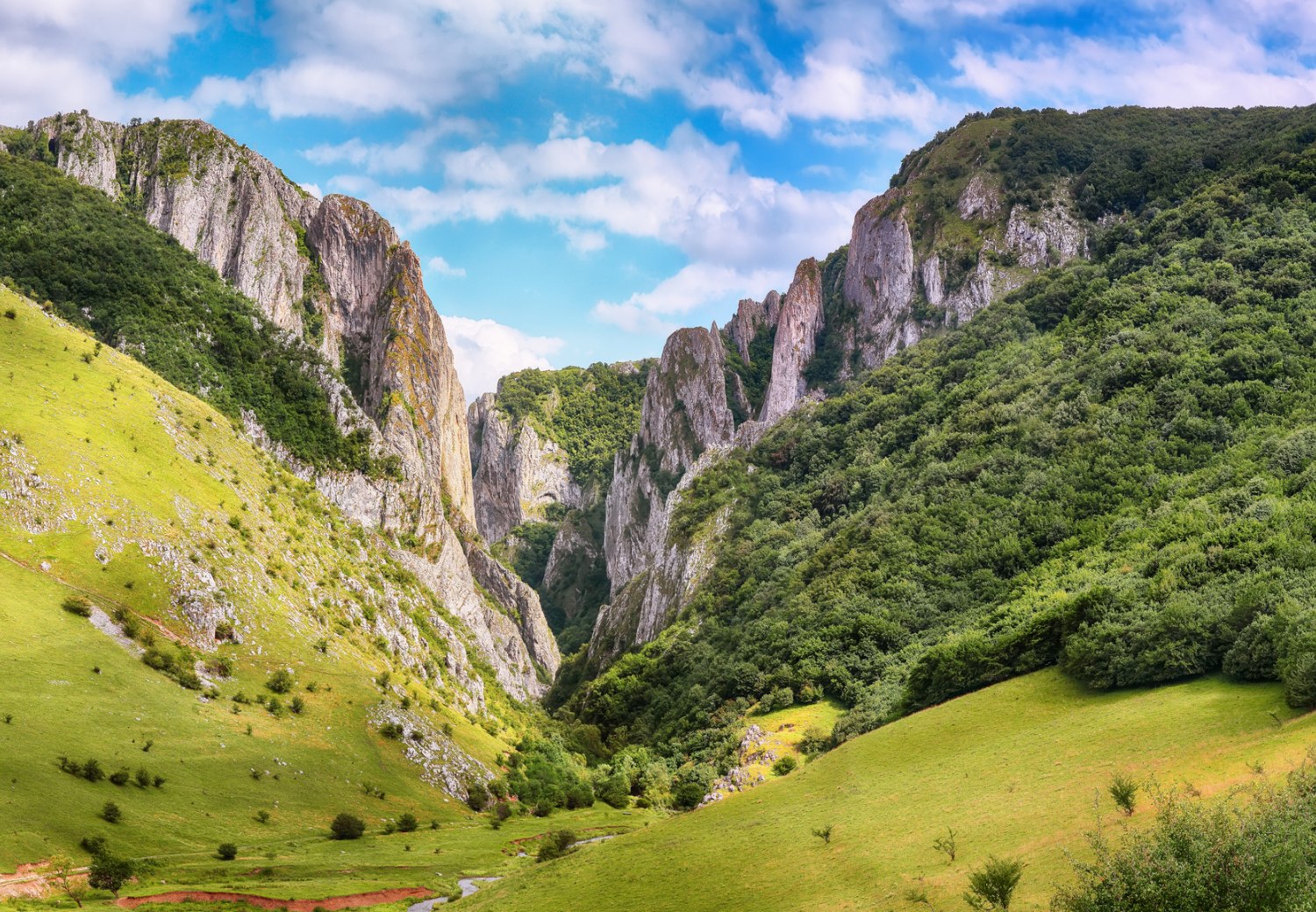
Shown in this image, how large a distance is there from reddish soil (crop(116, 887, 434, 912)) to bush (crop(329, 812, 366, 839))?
11.0 metres

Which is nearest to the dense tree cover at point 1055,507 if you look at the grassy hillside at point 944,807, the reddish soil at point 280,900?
the grassy hillside at point 944,807

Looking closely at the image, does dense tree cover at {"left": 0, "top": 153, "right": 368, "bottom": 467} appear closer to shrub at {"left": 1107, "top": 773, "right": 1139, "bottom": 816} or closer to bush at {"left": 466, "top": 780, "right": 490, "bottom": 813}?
bush at {"left": 466, "top": 780, "right": 490, "bottom": 813}

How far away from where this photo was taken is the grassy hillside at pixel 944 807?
32.7 m

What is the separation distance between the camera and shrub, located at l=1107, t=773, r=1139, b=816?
31.8 metres

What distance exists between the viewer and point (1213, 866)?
23484mm

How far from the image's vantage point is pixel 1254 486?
66375 millimetres

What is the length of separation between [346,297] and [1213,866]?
181599mm

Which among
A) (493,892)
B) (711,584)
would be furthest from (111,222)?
(493,892)

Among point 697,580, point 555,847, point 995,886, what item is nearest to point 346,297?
point 697,580

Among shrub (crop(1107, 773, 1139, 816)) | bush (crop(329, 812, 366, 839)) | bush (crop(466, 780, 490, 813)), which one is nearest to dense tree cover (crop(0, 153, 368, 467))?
bush (crop(466, 780, 490, 813))

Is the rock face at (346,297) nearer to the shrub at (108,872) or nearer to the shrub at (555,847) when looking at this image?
the shrub at (555,847)

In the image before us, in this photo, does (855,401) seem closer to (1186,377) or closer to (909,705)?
(1186,377)

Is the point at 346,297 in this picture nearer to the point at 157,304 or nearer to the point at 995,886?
the point at 157,304

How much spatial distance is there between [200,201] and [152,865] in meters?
143
